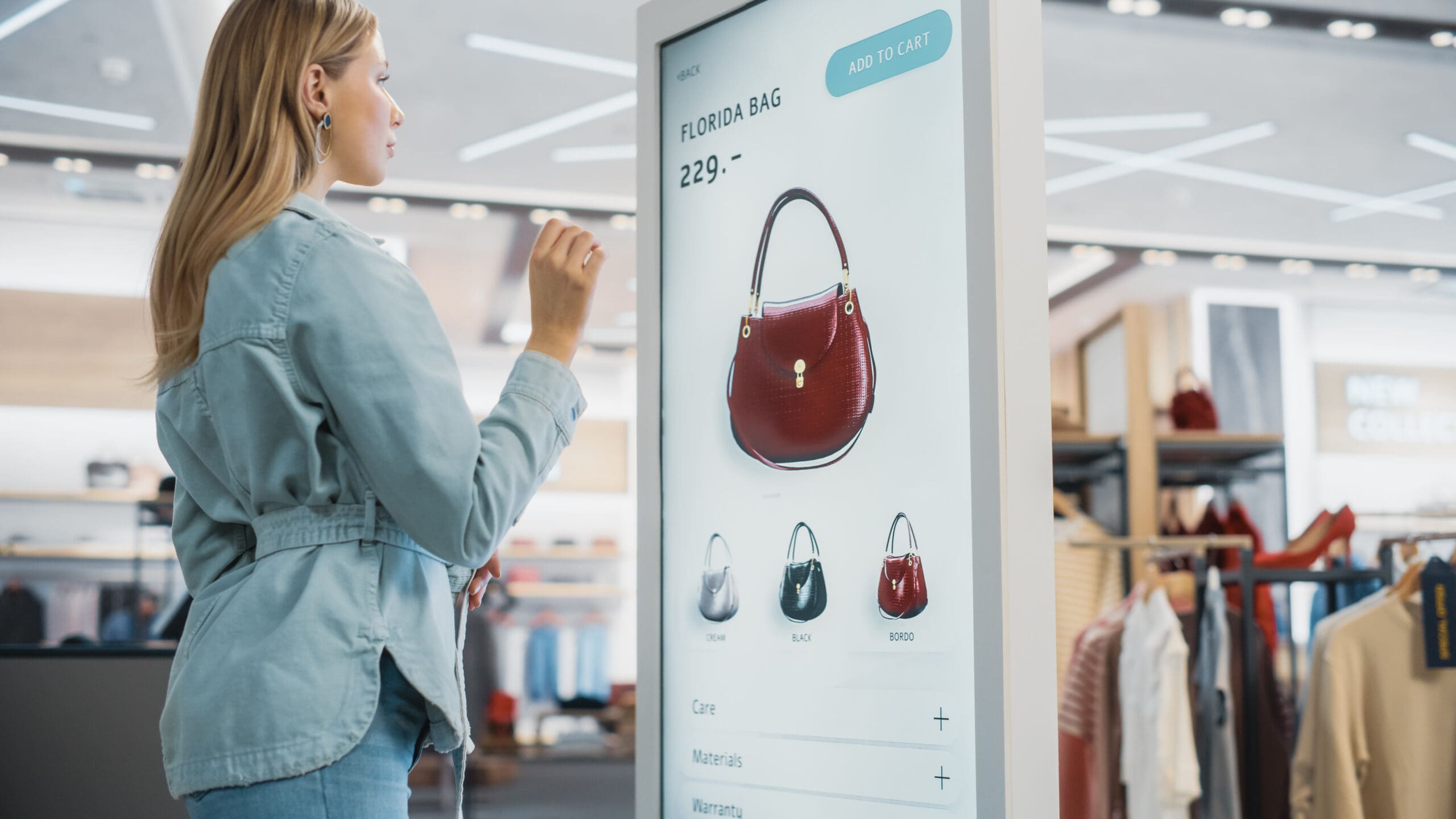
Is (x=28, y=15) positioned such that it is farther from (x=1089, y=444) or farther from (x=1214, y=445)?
(x=1214, y=445)

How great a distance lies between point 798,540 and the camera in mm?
1229

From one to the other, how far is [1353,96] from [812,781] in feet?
16.5

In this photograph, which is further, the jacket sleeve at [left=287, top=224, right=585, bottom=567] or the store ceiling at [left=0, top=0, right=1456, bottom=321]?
the store ceiling at [left=0, top=0, right=1456, bottom=321]

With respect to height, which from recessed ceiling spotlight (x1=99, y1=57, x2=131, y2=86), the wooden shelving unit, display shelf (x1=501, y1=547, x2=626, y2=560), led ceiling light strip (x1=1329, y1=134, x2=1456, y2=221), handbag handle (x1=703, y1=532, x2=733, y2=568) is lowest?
the wooden shelving unit

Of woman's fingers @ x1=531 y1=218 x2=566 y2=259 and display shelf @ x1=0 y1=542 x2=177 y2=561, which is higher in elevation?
woman's fingers @ x1=531 y1=218 x2=566 y2=259

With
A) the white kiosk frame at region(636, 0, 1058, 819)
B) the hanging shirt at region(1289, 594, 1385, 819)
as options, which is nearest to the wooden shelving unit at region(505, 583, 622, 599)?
the hanging shirt at region(1289, 594, 1385, 819)

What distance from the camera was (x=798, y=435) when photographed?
1.24 m

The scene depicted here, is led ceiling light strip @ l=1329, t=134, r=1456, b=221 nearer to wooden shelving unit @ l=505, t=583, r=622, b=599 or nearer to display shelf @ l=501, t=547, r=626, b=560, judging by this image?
display shelf @ l=501, t=547, r=626, b=560

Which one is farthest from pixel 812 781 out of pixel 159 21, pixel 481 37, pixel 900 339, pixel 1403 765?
pixel 159 21

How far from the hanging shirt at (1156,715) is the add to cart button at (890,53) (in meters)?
2.58

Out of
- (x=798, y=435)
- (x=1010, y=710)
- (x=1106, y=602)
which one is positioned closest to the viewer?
(x=1010, y=710)

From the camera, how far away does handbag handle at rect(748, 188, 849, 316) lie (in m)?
1.23

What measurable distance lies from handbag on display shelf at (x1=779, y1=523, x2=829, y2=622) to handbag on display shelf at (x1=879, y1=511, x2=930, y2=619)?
8 cm

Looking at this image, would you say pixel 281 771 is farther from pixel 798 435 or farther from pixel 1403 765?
pixel 1403 765
